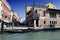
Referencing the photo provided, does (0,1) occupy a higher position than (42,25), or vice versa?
(0,1)

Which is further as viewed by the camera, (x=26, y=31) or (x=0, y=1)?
(x=0, y=1)

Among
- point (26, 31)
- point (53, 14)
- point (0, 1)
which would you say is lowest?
point (26, 31)

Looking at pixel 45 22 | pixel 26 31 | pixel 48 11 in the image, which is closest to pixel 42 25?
pixel 45 22

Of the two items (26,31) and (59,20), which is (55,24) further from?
(26,31)

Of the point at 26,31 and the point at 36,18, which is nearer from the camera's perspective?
the point at 26,31

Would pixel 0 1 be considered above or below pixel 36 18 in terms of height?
above

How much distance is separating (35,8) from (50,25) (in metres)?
5.58

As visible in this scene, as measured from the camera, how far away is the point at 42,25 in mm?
38750

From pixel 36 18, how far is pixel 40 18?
40.6 inches

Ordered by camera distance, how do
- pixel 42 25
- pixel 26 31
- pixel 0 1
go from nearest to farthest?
pixel 26 31 < pixel 0 1 < pixel 42 25

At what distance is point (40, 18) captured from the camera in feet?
129

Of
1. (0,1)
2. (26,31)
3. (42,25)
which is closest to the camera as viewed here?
(26,31)

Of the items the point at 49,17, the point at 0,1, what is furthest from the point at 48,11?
the point at 0,1

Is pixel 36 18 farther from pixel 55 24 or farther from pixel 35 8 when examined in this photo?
pixel 55 24
